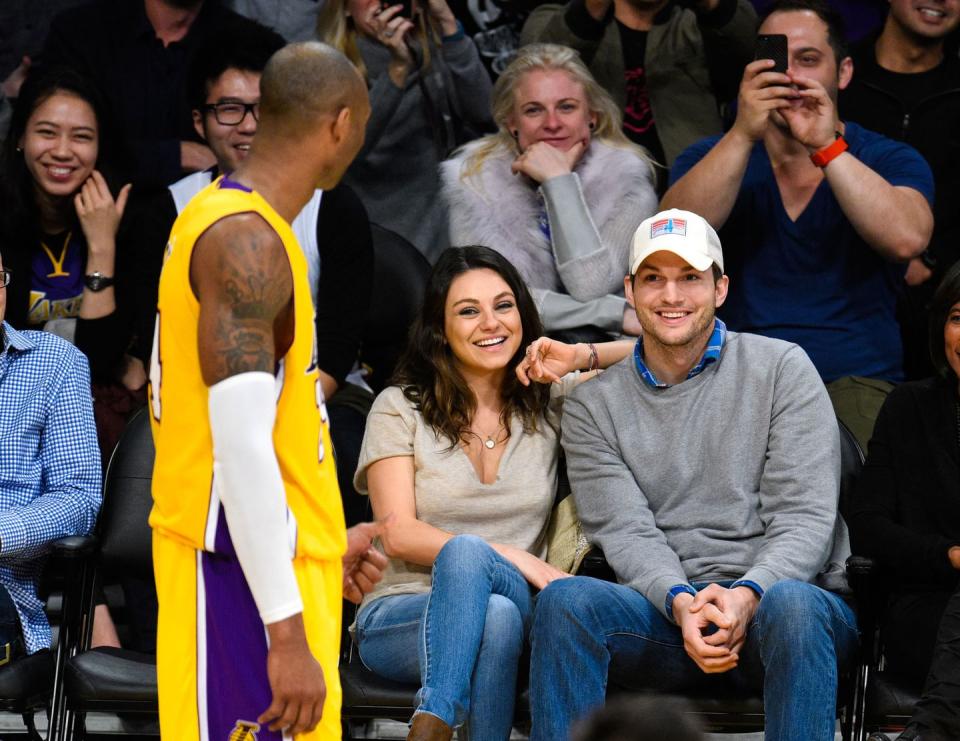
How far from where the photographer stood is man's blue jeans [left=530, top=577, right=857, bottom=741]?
3516mm

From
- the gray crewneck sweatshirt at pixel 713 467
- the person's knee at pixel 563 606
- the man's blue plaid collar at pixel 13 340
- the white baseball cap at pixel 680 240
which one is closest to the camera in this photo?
the person's knee at pixel 563 606

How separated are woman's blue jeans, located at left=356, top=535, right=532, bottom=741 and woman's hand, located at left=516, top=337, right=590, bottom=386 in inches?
21.3

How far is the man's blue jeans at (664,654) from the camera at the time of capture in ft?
11.5

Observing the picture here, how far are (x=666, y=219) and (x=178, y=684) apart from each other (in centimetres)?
201

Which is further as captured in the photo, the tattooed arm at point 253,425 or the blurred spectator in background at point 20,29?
the blurred spectator in background at point 20,29

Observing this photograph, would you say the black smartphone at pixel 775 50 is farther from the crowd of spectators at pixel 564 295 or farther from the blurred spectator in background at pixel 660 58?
the blurred spectator in background at pixel 660 58

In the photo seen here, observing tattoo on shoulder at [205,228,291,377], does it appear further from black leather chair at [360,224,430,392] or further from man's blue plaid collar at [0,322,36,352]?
black leather chair at [360,224,430,392]

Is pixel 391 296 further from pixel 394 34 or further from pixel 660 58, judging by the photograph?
pixel 660 58

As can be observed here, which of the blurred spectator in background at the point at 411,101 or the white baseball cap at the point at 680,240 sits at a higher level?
the blurred spectator in background at the point at 411,101

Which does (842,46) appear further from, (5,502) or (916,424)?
(5,502)

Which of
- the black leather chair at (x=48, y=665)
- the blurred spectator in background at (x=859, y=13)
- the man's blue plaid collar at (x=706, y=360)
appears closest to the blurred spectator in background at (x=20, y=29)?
the black leather chair at (x=48, y=665)

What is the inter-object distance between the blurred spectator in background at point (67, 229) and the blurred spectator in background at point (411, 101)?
938 mm

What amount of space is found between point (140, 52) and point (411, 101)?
3.31 feet

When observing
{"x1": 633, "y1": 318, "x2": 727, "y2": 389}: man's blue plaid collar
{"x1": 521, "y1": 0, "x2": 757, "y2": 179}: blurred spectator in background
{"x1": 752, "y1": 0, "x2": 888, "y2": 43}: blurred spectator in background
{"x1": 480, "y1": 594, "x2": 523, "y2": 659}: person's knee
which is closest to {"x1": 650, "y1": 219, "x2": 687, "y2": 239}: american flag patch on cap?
{"x1": 633, "y1": 318, "x2": 727, "y2": 389}: man's blue plaid collar
